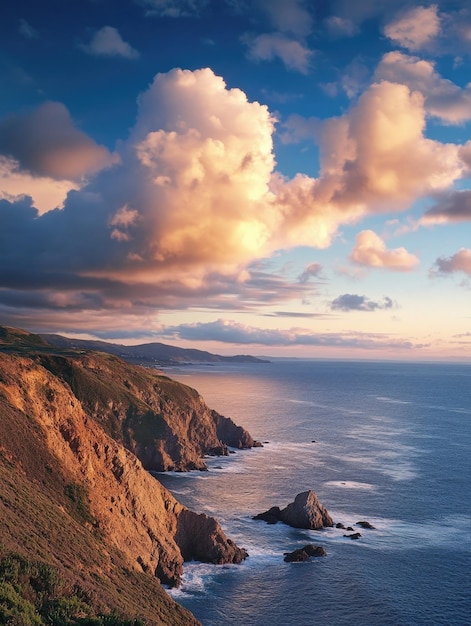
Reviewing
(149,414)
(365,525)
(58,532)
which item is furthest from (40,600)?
(149,414)

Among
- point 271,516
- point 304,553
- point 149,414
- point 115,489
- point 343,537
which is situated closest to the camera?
point 115,489

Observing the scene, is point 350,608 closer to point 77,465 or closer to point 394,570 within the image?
point 394,570

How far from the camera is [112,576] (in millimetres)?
46250

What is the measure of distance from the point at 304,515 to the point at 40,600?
205 ft

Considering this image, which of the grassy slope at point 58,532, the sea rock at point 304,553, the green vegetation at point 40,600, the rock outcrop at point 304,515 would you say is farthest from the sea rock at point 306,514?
the green vegetation at point 40,600

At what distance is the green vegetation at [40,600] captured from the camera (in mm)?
25852

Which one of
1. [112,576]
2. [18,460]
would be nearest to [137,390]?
[18,460]

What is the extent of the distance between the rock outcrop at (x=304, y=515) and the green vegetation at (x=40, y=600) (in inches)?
2246

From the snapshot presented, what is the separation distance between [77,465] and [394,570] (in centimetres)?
4495

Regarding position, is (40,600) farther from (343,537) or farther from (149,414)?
(149,414)

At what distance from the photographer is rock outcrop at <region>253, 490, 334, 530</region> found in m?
84.5

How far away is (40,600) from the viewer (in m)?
29.2

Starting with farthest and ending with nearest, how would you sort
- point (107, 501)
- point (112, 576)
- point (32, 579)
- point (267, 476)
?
point (267, 476) → point (107, 501) → point (112, 576) → point (32, 579)

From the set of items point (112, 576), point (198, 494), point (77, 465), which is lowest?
point (198, 494)
